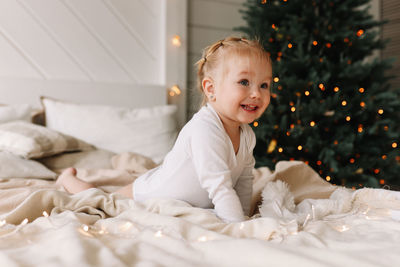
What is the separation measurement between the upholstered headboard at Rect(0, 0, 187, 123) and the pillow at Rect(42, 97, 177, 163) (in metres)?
0.24

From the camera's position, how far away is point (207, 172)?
Result: 95 cm

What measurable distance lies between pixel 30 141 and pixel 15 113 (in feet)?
1.23

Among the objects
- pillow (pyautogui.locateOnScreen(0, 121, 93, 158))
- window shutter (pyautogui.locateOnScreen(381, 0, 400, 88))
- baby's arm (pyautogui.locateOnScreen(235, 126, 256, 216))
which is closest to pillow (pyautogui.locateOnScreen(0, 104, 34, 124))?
pillow (pyautogui.locateOnScreen(0, 121, 93, 158))

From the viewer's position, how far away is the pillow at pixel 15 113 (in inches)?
68.1

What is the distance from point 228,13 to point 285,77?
101 cm

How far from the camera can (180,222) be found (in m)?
0.73

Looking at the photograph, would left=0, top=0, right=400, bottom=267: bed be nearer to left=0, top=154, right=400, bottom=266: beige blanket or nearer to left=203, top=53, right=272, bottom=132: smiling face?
left=0, top=154, right=400, bottom=266: beige blanket

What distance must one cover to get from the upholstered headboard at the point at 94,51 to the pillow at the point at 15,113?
0.26 meters

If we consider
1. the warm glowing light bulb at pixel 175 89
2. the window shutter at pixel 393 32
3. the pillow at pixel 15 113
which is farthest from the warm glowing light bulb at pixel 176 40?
the window shutter at pixel 393 32

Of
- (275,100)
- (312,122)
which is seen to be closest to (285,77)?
(275,100)

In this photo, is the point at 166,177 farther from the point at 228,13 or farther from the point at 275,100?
the point at 228,13

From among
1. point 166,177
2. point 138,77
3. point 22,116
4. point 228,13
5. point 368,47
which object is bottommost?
point 166,177

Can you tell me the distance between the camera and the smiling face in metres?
1.02

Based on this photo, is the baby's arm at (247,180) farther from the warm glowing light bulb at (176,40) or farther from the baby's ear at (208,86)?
the warm glowing light bulb at (176,40)
